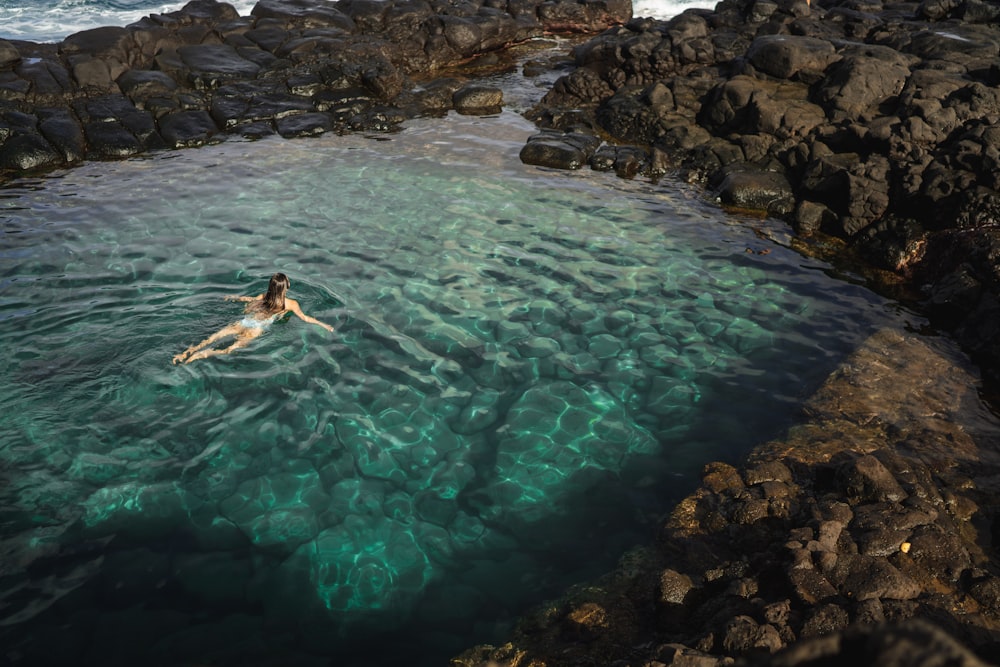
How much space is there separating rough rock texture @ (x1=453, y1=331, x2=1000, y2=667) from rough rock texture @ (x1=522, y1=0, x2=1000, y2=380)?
365cm

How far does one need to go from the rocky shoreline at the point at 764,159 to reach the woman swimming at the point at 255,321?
19.9 feet

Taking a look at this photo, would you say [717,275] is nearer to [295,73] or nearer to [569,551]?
[569,551]

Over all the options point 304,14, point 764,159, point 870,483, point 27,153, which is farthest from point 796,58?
point 27,153

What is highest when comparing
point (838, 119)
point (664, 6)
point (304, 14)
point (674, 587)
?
point (664, 6)

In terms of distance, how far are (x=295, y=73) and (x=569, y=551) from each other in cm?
2033

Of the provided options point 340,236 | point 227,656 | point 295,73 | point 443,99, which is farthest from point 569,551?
point 295,73

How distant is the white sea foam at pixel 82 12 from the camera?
112 feet

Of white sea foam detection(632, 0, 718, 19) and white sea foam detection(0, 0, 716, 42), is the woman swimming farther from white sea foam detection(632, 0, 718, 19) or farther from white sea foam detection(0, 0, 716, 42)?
white sea foam detection(632, 0, 718, 19)

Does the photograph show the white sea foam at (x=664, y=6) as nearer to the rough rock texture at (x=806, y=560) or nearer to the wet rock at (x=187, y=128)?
the wet rock at (x=187, y=128)

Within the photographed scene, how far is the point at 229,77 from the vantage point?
2159cm

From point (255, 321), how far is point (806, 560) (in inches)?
319

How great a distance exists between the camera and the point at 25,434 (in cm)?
832

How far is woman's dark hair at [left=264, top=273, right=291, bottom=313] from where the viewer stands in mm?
9914

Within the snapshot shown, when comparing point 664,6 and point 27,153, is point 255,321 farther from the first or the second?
point 664,6
